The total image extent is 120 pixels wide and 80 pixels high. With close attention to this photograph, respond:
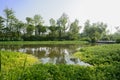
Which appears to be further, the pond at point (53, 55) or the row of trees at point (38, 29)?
the row of trees at point (38, 29)

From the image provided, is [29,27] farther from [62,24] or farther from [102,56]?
[102,56]

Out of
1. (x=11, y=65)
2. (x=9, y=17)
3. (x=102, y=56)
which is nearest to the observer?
(x=11, y=65)

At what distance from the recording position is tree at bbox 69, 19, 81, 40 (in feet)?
171

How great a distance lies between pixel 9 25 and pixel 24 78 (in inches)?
1575

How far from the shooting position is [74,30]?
176 ft

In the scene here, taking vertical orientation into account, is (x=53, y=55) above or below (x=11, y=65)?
below

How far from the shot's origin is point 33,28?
4725 cm

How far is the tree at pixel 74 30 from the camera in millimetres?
52125

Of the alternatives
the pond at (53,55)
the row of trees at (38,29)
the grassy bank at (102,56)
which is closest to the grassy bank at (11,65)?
the pond at (53,55)

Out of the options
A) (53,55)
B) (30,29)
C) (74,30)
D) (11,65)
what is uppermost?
(30,29)

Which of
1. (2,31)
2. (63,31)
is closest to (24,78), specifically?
(2,31)

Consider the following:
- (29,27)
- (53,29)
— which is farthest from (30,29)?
(53,29)

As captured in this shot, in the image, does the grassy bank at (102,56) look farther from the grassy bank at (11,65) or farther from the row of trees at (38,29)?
the row of trees at (38,29)

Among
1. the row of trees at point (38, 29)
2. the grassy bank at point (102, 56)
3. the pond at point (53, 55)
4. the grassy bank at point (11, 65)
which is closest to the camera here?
the grassy bank at point (11, 65)
